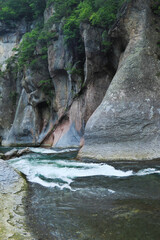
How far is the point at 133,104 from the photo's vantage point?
10.0 m

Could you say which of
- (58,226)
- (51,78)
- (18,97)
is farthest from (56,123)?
(58,226)

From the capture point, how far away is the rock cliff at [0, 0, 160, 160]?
376 inches

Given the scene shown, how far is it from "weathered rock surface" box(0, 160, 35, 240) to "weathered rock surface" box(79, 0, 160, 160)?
438cm

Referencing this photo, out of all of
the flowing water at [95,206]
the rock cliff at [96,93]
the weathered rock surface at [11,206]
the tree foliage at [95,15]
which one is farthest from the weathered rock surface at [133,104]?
the weathered rock surface at [11,206]

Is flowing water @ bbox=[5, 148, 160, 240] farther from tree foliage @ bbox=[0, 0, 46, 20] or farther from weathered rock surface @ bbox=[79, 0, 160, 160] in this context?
tree foliage @ bbox=[0, 0, 46, 20]

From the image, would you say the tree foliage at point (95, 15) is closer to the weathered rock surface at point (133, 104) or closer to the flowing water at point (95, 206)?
the weathered rock surface at point (133, 104)

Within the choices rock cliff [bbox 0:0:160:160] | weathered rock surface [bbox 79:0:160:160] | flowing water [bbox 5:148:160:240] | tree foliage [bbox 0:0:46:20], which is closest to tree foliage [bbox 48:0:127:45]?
rock cliff [bbox 0:0:160:160]

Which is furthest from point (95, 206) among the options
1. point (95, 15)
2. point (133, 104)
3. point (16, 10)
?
point (16, 10)

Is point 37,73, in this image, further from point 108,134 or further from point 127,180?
point 127,180

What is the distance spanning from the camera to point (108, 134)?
9656 millimetres

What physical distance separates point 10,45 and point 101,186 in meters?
35.2

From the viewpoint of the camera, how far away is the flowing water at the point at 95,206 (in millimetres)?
2715

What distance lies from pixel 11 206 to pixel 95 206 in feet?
4.92

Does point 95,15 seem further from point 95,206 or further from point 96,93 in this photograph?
point 95,206
